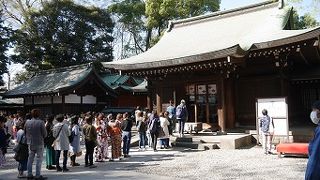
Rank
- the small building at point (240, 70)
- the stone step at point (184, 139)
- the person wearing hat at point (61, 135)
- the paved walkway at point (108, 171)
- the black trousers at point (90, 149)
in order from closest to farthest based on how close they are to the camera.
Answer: the paved walkway at point (108, 171) → the person wearing hat at point (61, 135) → the black trousers at point (90, 149) → the stone step at point (184, 139) → the small building at point (240, 70)

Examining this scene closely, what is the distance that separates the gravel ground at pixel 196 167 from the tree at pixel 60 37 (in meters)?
28.8

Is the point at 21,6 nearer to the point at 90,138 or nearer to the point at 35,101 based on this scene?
the point at 35,101

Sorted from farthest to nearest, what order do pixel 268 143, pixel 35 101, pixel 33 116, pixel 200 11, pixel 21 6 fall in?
1. pixel 21 6
2. pixel 200 11
3. pixel 35 101
4. pixel 268 143
5. pixel 33 116

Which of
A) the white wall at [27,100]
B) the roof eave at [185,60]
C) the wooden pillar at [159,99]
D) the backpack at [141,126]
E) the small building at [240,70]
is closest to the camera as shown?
the backpack at [141,126]

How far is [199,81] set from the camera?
1927cm

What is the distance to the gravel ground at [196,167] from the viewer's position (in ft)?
32.9

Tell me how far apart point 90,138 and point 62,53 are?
1255 inches

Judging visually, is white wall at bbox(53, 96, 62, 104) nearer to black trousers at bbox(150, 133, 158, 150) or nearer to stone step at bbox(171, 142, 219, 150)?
stone step at bbox(171, 142, 219, 150)

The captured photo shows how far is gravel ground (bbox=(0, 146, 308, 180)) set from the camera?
10039mm

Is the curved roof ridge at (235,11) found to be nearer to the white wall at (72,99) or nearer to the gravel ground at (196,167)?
the white wall at (72,99)

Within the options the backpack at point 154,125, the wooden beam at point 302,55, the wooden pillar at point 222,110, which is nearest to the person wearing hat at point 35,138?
the backpack at point 154,125

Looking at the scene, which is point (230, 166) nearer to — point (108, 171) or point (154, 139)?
point (108, 171)

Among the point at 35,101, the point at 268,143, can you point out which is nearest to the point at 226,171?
the point at 268,143

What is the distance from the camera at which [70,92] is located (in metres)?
28.5
